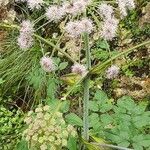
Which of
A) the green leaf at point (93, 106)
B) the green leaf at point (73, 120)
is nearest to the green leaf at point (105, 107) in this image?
the green leaf at point (93, 106)

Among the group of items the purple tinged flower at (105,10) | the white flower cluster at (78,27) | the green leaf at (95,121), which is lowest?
the green leaf at (95,121)

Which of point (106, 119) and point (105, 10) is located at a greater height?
point (105, 10)

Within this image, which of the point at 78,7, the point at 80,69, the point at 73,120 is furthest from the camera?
the point at 73,120

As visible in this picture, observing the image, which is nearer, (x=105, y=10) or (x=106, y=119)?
(x=105, y=10)

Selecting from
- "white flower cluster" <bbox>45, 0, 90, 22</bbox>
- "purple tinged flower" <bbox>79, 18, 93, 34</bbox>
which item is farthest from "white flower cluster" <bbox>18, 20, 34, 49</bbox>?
"purple tinged flower" <bbox>79, 18, 93, 34</bbox>

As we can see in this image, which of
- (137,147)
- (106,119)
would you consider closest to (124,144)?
(137,147)

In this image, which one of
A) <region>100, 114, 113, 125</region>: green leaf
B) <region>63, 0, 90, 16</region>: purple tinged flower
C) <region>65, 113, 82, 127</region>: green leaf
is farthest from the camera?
<region>65, 113, 82, 127</region>: green leaf

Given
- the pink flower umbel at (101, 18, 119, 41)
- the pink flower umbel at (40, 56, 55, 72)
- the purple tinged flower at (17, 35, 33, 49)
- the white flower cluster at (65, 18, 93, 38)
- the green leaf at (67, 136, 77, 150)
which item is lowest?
the green leaf at (67, 136, 77, 150)

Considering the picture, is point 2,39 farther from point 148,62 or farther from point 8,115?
point 148,62

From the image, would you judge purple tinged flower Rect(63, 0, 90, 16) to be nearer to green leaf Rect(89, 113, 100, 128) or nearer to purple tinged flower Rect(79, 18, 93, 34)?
purple tinged flower Rect(79, 18, 93, 34)

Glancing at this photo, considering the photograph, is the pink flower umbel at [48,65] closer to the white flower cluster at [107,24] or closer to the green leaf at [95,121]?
the white flower cluster at [107,24]

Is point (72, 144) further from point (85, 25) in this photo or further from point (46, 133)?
point (85, 25)
